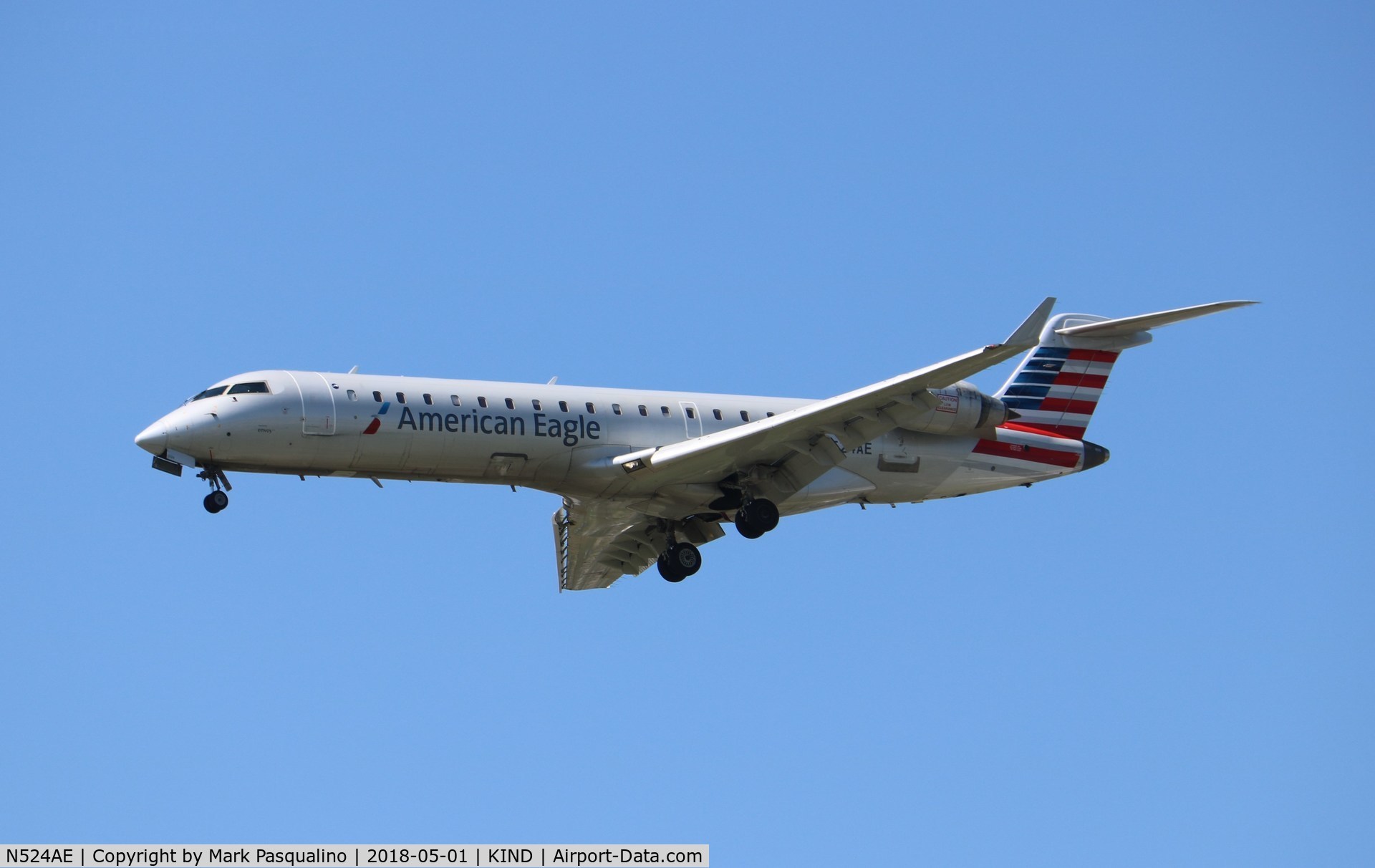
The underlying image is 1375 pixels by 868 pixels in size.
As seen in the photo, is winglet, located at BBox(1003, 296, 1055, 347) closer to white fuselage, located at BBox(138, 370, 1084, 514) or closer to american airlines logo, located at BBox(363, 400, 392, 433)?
white fuselage, located at BBox(138, 370, 1084, 514)

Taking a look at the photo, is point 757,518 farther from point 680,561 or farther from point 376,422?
point 376,422

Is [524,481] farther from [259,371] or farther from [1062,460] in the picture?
[1062,460]

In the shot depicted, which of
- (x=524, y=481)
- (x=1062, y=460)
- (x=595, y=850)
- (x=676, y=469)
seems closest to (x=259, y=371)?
(x=524, y=481)

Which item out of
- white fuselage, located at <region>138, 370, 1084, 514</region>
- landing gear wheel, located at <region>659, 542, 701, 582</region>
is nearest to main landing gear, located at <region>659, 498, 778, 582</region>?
landing gear wheel, located at <region>659, 542, 701, 582</region>

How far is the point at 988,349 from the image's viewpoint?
88.6 feet

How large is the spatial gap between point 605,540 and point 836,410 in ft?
23.1

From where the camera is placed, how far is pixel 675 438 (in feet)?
103

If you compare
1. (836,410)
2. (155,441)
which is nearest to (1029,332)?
(836,410)

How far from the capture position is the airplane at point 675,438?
28.9 m

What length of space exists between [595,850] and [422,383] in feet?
28.2

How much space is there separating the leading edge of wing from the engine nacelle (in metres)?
1.82

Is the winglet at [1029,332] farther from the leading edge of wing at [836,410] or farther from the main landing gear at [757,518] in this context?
the main landing gear at [757,518]

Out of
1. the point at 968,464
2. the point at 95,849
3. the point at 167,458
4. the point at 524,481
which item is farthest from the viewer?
the point at 968,464

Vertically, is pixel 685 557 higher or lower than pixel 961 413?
lower
